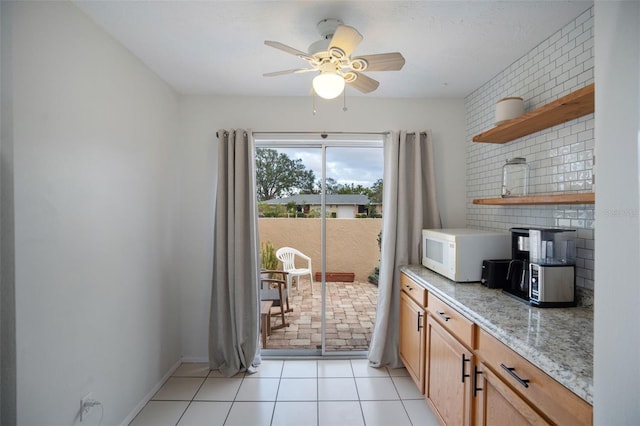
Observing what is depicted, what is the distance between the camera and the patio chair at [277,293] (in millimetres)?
3012

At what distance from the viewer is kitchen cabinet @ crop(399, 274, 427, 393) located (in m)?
2.13

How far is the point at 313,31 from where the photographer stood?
1.78 metres

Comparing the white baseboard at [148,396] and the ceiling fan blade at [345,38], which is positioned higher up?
the ceiling fan blade at [345,38]

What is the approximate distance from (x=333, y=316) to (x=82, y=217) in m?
2.27

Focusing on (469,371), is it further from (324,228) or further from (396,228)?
(324,228)

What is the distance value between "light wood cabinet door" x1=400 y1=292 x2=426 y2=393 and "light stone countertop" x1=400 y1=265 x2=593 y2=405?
0.36 m

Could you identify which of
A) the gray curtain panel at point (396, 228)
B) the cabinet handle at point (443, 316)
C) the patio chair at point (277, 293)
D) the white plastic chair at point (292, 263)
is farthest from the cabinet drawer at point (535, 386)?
the patio chair at point (277, 293)

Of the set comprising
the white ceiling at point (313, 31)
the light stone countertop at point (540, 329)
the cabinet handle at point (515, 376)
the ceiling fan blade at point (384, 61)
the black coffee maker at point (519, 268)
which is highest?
the white ceiling at point (313, 31)

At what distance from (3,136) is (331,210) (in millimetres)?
2256

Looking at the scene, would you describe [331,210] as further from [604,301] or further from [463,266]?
[604,301]

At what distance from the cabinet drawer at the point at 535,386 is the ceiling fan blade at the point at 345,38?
1537 mm

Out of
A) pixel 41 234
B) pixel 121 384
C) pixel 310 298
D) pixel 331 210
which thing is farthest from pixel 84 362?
pixel 331 210

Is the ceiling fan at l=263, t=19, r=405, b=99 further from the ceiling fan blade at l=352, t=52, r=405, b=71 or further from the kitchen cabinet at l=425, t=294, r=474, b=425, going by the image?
the kitchen cabinet at l=425, t=294, r=474, b=425

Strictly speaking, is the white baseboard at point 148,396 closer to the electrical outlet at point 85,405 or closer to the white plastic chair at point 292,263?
the electrical outlet at point 85,405
